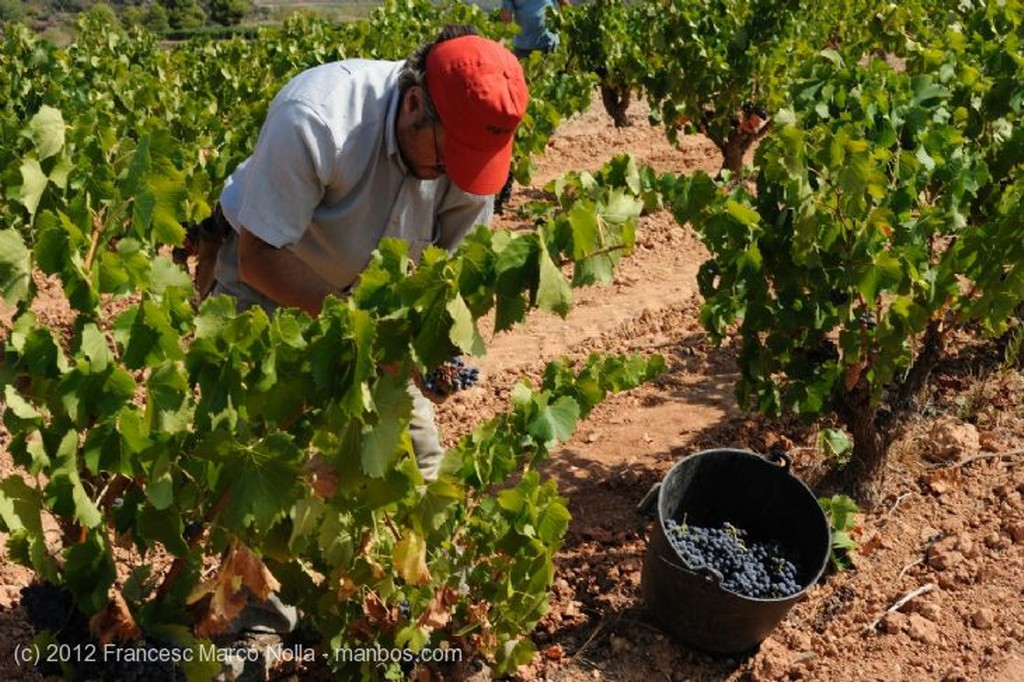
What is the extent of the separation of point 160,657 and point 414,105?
1504 millimetres

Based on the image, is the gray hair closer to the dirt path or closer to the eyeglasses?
the eyeglasses

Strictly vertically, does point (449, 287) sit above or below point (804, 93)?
above

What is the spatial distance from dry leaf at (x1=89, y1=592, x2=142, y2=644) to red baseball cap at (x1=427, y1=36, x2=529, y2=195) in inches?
51.7

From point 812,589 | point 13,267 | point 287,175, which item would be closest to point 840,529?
point 812,589

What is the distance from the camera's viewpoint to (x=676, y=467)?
142 inches

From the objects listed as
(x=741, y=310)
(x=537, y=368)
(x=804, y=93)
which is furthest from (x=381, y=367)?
(x=537, y=368)

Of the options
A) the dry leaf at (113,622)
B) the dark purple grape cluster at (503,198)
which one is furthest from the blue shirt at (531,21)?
the dry leaf at (113,622)

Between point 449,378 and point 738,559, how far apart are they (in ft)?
3.61

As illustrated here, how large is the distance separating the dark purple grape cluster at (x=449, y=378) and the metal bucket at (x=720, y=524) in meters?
0.75

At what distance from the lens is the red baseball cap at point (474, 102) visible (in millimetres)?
2715

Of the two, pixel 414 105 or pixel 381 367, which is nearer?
pixel 381 367

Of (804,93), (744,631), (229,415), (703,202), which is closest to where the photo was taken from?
(229,415)

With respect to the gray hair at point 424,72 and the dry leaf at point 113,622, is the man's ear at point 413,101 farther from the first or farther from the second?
the dry leaf at point 113,622

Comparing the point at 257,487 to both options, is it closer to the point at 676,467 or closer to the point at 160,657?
the point at 160,657
